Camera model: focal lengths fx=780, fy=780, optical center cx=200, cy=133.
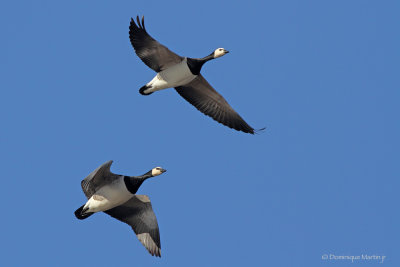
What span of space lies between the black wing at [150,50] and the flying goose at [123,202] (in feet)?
9.74

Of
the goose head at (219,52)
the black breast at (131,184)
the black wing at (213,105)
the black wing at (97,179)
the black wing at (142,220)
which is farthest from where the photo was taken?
the black wing at (213,105)

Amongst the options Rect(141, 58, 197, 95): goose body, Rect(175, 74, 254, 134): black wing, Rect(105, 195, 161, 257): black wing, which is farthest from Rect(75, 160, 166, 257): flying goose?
Rect(175, 74, 254, 134): black wing

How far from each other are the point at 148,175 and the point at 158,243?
1695mm

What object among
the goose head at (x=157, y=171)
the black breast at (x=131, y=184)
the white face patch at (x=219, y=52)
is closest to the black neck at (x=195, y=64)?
the white face patch at (x=219, y=52)

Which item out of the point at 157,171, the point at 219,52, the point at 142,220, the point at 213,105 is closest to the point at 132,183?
the point at 157,171

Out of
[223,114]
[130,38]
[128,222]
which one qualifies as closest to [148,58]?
[130,38]

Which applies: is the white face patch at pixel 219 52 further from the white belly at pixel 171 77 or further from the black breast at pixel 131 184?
the black breast at pixel 131 184

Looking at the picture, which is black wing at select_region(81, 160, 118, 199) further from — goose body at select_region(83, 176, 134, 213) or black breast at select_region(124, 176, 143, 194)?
black breast at select_region(124, 176, 143, 194)

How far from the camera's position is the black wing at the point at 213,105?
2011 centimetres

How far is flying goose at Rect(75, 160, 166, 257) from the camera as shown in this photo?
1697 centimetres

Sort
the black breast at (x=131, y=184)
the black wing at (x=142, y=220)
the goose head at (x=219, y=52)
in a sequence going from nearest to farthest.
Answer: the black breast at (x=131, y=184) → the black wing at (x=142, y=220) → the goose head at (x=219, y=52)

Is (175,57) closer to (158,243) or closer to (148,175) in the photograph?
(148,175)

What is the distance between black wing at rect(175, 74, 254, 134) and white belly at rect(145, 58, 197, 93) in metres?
0.87

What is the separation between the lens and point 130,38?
742 inches
